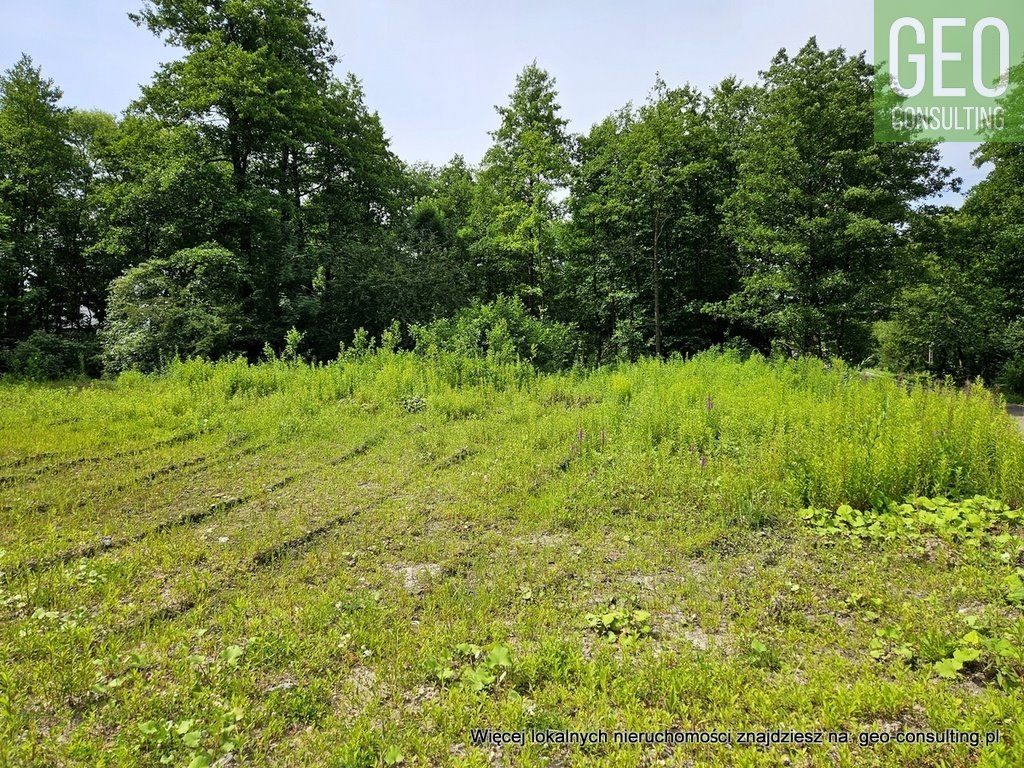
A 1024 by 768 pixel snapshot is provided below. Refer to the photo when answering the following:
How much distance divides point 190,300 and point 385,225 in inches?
364

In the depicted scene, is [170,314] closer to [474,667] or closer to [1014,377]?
[474,667]

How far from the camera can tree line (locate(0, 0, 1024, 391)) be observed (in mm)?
13180

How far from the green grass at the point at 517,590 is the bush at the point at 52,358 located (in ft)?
28.4

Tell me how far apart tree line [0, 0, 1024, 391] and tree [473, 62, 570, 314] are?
0.11 meters

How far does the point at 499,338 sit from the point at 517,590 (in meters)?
8.57

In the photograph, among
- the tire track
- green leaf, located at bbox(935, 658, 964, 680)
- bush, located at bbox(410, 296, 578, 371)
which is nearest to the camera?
green leaf, located at bbox(935, 658, 964, 680)

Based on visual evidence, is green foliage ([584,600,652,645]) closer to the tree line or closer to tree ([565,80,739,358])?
the tree line

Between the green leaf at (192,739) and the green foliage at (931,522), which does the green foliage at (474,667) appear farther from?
the green foliage at (931,522)

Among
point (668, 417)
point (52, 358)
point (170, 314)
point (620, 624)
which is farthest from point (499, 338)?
point (52, 358)

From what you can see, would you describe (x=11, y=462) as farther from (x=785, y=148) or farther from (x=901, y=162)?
(x=901, y=162)

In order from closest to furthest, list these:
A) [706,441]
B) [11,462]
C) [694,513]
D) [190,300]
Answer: [694,513] < [11,462] < [706,441] < [190,300]

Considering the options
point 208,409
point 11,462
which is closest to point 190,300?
point 208,409

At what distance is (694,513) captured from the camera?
4320mm

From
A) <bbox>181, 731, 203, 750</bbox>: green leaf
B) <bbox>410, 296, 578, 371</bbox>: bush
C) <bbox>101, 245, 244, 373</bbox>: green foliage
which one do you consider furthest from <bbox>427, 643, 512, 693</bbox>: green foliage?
<bbox>101, 245, 244, 373</bbox>: green foliage
